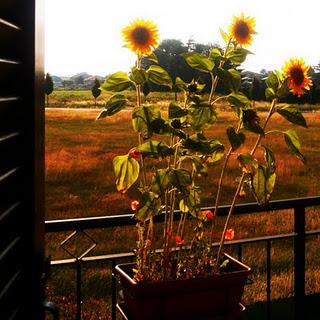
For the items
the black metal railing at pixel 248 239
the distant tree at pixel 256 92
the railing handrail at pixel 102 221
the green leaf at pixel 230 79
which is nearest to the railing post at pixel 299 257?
the black metal railing at pixel 248 239

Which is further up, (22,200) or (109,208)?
(22,200)

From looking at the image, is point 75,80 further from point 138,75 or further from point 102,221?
point 138,75

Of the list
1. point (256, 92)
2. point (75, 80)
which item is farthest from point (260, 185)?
point (75, 80)

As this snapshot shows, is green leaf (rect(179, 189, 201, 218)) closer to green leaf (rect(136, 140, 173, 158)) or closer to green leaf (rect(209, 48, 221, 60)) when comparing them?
green leaf (rect(136, 140, 173, 158))

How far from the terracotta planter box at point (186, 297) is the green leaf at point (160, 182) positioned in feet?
0.65

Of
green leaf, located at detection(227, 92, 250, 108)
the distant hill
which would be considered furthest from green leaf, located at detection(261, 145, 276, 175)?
the distant hill

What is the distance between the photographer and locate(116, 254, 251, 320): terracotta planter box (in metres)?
1.15

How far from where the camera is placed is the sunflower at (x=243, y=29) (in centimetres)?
123

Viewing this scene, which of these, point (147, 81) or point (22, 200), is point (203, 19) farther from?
point (22, 200)

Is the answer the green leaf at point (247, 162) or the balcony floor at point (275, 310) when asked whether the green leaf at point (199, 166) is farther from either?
the balcony floor at point (275, 310)

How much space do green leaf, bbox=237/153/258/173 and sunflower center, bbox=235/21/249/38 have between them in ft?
0.92

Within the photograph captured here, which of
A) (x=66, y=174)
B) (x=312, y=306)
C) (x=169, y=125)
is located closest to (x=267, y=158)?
(x=169, y=125)

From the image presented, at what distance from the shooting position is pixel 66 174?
29.8ft

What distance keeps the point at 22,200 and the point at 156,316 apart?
543mm
